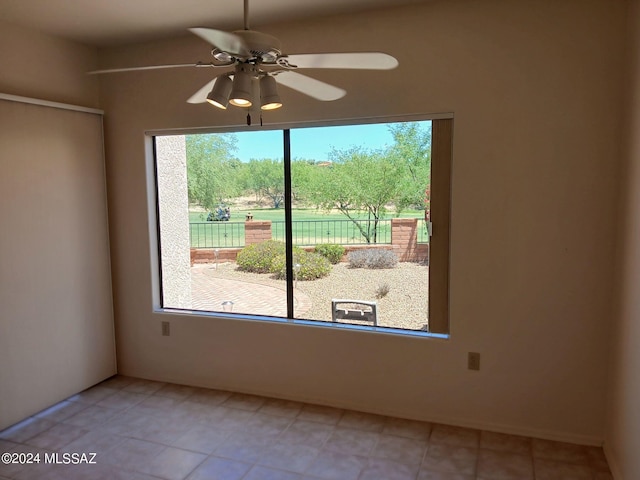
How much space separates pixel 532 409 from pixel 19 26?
3989mm

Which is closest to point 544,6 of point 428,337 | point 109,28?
point 428,337

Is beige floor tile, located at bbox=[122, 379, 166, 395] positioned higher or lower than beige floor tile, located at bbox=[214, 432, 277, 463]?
higher

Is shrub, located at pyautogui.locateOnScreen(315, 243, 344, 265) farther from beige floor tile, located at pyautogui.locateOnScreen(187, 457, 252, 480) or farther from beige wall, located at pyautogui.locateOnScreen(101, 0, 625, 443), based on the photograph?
beige floor tile, located at pyautogui.locateOnScreen(187, 457, 252, 480)

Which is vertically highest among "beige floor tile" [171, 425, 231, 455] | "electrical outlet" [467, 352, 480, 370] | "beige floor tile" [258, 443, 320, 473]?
"electrical outlet" [467, 352, 480, 370]

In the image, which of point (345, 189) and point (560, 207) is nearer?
point (560, 207)

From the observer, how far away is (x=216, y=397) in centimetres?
328

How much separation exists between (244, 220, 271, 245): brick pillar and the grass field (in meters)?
0.04

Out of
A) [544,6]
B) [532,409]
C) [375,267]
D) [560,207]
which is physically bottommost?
[532,409]

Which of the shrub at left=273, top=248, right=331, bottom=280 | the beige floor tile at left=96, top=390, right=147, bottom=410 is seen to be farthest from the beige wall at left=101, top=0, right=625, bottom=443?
the beige floor tile at left=96, top=390, right=147, bottom=410

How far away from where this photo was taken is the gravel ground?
9.78ft

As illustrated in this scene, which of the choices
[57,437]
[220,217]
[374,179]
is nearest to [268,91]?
[374,179]

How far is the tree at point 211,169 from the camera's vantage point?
132 inches

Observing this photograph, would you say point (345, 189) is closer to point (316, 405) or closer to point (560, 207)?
point (560, 207)

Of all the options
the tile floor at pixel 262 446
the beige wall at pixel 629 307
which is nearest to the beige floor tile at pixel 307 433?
the tile floor at pixel 262 446
